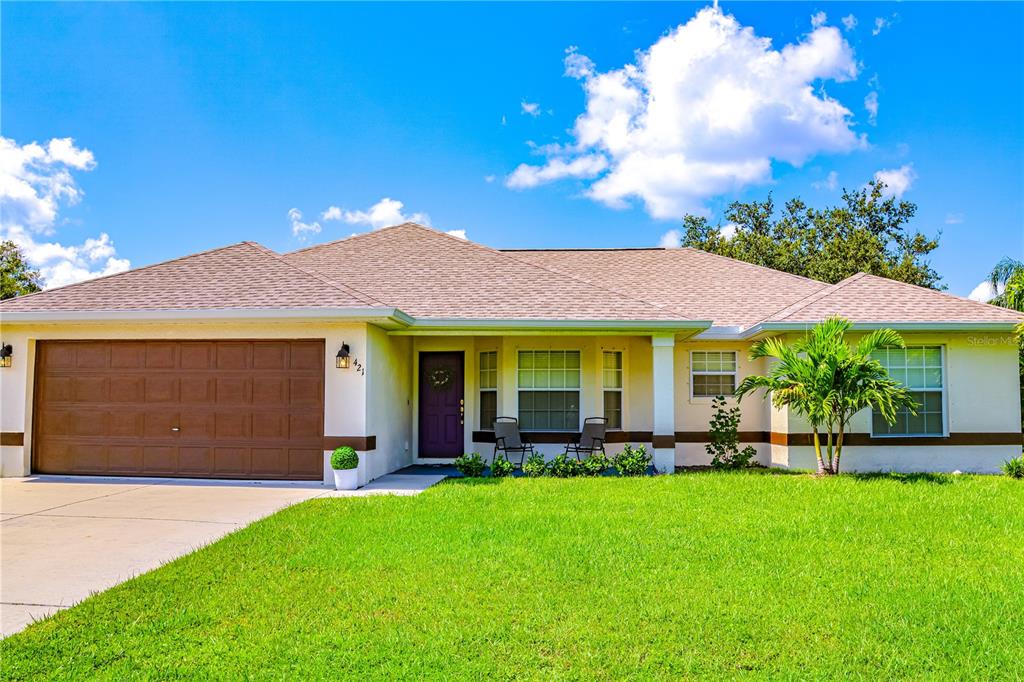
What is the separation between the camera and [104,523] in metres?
7.31

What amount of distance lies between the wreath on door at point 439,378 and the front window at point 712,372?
4.98 meters

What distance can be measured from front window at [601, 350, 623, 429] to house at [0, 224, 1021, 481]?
4cm

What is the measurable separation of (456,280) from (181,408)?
5444mm

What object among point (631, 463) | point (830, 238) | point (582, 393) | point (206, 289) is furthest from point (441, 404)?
Result: point (830, 238)

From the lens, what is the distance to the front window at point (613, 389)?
13000 millimetres

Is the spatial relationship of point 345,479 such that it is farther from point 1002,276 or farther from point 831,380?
point 1002,276

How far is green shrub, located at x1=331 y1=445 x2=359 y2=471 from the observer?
974cm

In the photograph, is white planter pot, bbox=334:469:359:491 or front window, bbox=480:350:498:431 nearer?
white planter pot, bbox=334:469:359:491

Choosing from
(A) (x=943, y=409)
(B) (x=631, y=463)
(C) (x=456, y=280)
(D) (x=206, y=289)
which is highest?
(C) (x=456, y=280)

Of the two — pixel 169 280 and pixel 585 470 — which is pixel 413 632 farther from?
pixel 169 280

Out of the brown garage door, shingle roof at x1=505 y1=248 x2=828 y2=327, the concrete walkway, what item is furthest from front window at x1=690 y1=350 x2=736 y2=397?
the brown garage door

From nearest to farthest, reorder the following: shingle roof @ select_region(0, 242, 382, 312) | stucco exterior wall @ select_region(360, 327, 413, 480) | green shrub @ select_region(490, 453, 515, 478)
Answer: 1. shingle roof @ select_region(0, 242, 382, 312)
2. stucco exterior wall @ select_region(360, 327, 413, 480)
3. green shrub @ select_region(490, 453, 515, 478)

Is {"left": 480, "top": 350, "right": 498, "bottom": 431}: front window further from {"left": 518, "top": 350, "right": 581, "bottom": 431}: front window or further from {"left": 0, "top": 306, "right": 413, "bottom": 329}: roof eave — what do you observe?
{"left": 0, "top": 306, "right": 413, "bottom": 329}: roof eave

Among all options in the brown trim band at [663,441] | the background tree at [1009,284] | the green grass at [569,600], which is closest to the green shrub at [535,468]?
the brown trim band at [663,441]
